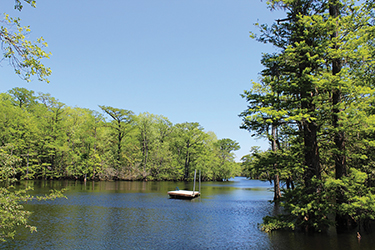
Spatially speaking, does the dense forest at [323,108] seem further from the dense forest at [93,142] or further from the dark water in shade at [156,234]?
the dense forest at [93,142]

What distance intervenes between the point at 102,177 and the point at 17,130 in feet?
73.5

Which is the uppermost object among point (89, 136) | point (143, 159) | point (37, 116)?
point (37, 116)

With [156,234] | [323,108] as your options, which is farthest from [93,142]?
[323,108]

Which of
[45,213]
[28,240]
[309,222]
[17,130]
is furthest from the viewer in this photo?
[17,130]

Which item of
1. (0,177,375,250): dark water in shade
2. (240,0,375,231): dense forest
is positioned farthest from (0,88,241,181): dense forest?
(240,0,375,231): dense forest

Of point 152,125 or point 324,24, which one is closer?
point 324,24

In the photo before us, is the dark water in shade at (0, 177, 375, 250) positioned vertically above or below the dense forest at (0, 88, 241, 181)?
below

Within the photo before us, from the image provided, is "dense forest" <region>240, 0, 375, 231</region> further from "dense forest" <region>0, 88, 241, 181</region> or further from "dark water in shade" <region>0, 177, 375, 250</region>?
"dense forest" <region>0, 88, 241, 181</region>

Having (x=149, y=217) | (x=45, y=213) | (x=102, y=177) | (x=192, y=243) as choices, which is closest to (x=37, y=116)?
(x=102, y=177)

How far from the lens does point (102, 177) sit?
64562mm

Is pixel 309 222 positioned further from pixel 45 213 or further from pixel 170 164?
pixel 170 164

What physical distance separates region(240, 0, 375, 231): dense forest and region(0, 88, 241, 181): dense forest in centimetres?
4712

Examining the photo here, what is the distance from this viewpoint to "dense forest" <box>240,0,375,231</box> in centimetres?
1330

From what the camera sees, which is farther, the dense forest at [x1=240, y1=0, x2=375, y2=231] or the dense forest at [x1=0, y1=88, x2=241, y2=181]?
the dense forest at [x1=0, y1=88, x2=241, y2=181]
